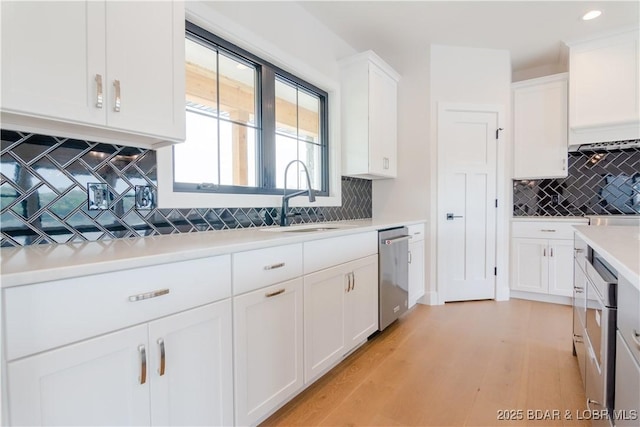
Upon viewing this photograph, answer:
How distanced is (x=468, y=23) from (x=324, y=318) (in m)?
2.83

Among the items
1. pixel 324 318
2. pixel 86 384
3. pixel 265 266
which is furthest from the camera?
pixel 324 318

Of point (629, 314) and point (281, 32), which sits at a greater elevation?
point (281, 32)

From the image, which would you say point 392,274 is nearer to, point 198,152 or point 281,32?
point 198,152

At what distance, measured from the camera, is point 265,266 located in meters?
1.43

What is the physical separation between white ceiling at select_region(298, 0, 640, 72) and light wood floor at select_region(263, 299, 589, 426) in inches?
103

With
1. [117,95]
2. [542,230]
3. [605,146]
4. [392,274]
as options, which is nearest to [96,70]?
[117,95]

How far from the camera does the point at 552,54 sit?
3506 millimetres

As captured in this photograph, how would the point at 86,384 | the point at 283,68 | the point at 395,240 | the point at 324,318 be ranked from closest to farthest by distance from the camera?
the point at 86,384 → the point at 324,318 → the point at 283,68 → the point at 395,240

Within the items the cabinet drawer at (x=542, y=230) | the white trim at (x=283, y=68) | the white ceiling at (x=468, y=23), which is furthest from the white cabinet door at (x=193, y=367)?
the cabinet drawer at (x=542, y=230)

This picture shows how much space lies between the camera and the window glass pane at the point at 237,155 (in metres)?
2.10

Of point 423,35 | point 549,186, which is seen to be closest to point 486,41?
point 423,35

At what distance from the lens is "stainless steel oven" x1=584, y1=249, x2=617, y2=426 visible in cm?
111

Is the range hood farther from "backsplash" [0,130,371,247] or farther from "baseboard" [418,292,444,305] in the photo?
"backsplash" [0,130,371,247]

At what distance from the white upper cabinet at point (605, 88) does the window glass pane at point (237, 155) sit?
10.4 feet
